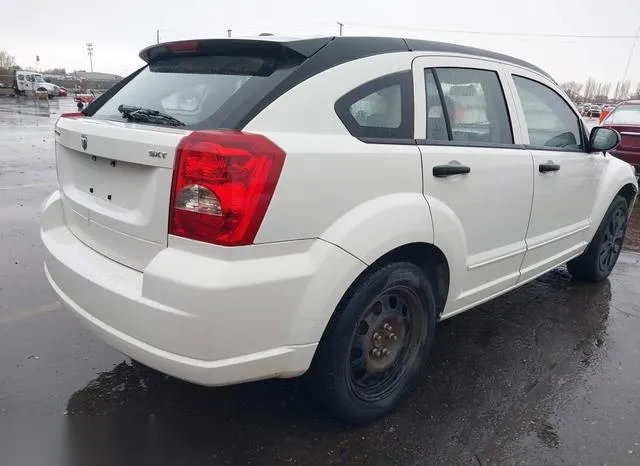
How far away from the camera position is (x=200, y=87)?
239 centimetres

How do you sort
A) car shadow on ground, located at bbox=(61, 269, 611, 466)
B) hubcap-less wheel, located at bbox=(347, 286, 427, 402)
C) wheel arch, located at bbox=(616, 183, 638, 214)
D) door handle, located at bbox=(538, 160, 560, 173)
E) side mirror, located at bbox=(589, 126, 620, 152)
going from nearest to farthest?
car shadow on ground, located at bbox=(61, 269, 611, 466)
hubcap-less wheel, located at bbox=(347, 286, 427, 402)
door handle, located at bbox=(538, 160, 560, 173)
side mirror, located at bbox=(589, 126, 620, 152)
wheel arch, located at bbox=(616, 183, 638, 214)

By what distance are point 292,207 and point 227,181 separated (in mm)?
267

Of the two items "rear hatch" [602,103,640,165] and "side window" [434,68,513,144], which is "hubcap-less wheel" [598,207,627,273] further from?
"rear hatch" [602,103,640,165]

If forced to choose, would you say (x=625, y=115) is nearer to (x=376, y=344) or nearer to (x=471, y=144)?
(x=471, y=144)

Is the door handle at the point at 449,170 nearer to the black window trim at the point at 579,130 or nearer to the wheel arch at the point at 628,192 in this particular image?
the black window trim at the point at 579,130

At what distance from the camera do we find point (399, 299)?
2.62m

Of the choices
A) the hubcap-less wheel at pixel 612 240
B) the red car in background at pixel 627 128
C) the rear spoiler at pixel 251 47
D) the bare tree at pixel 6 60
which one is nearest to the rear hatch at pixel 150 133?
the rear spoiler at pixel 251 47

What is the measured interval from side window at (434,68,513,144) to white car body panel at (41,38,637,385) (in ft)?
0.40

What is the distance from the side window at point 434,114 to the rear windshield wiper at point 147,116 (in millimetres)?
1225

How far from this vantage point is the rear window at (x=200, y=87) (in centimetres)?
211

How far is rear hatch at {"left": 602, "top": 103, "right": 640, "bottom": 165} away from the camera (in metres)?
9.95

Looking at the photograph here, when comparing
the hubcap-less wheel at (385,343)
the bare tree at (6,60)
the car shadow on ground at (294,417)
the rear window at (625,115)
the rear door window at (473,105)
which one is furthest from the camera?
the bare tree at (6,60)

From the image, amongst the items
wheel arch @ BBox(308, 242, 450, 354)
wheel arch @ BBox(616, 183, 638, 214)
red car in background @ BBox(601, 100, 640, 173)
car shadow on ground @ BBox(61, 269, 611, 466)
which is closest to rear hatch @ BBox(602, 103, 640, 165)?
red car in background @ BBox(601, 100, 640, 173)

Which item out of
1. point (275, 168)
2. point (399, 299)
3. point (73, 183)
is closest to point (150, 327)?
point (275, 168)
